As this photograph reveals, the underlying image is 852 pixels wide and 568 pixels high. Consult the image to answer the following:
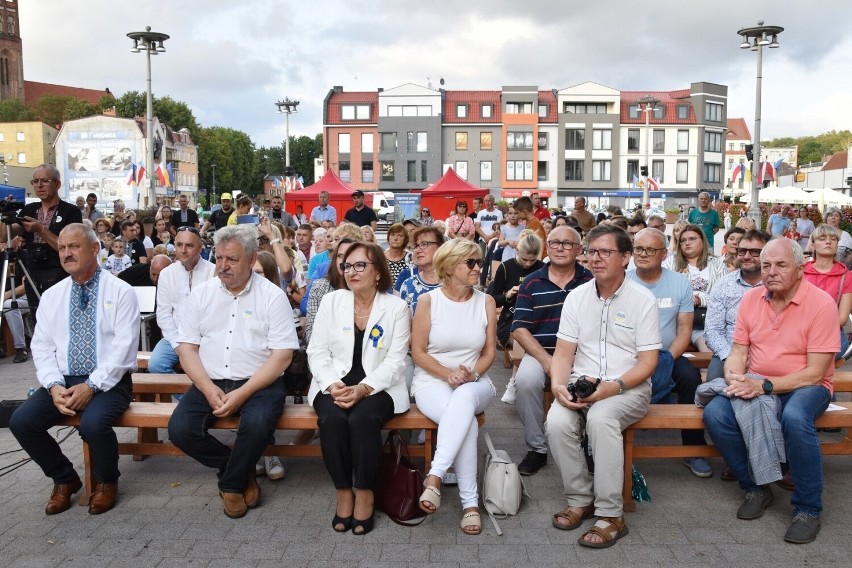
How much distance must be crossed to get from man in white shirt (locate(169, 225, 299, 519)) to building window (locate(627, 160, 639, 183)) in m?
62.2

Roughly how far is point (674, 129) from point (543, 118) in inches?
458

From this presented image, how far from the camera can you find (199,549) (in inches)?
147

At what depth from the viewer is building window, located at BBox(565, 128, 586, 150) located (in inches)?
2454

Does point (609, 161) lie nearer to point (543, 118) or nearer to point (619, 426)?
point (543, 118)

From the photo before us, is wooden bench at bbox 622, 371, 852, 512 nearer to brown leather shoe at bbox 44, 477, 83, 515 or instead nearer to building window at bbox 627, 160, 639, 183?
brown leather shoe at bbox 44, 477, 83, 515

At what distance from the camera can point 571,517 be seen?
3988 millimetres

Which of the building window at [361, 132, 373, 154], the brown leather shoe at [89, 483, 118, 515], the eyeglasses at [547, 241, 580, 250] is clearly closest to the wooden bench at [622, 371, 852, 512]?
the eyeglasses at [547, 241, 580, 250]

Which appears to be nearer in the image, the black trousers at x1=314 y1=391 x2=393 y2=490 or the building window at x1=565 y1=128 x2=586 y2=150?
the black trousers at x1=314 y1=391 x2=393 y2=490

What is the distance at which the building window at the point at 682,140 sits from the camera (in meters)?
63.7

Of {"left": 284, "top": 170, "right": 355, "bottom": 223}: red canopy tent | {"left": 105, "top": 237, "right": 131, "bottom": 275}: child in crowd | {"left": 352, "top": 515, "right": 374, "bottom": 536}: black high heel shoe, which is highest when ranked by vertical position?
{"left": 284, "top": 170, "right": 355, "bottom": 223}: red canopy tent

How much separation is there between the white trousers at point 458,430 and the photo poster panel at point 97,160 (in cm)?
6024

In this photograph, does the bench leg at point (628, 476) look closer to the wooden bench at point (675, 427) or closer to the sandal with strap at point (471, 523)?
the wooden bench at point (675, 427)

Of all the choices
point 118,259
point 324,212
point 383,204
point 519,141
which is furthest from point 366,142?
point 118,259

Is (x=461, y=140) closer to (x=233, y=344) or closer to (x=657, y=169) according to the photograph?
(x=657, y=169)
